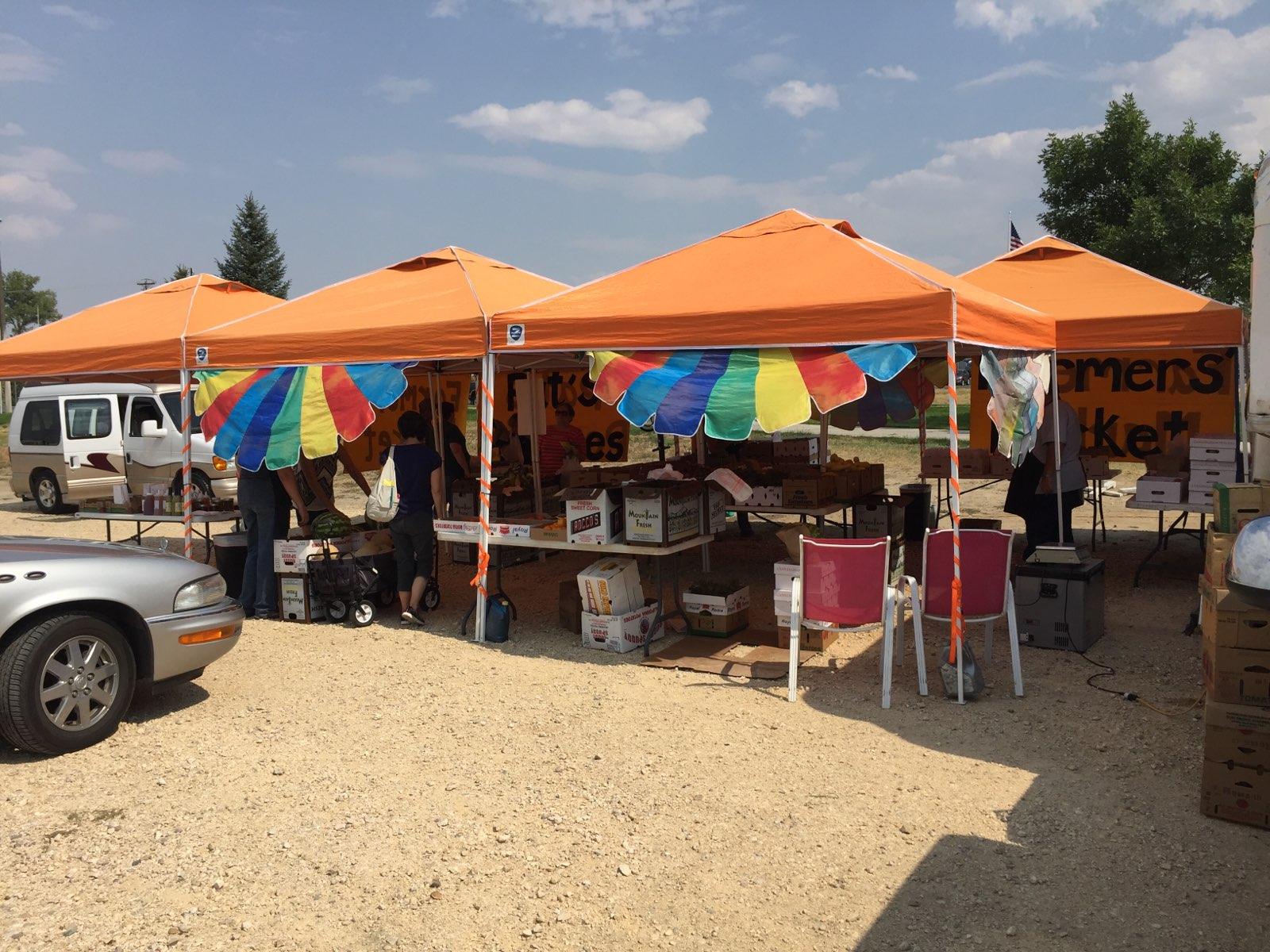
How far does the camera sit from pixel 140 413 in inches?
640

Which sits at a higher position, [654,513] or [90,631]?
[654,513]

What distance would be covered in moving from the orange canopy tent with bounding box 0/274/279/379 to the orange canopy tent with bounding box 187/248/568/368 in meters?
0.64

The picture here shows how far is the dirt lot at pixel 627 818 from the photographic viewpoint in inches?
141

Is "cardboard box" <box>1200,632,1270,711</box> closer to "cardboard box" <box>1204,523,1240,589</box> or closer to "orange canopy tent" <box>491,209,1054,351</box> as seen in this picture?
"cardboard box" <box>1204,523,1240,589</box>

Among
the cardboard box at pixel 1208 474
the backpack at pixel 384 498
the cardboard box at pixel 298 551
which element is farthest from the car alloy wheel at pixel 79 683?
the cardboard box at pixel 1208 474

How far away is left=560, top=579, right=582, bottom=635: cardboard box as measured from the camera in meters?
7.85

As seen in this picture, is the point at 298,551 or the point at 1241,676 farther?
the point at 298,551

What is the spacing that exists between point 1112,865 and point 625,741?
94.6 inches

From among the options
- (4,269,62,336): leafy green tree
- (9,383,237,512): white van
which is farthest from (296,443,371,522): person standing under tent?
(4,269,62,336): leafy green tree

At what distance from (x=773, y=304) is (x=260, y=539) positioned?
4704 millimetres

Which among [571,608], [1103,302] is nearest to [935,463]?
[1103,302]

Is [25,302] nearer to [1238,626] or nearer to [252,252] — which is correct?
[252,252]

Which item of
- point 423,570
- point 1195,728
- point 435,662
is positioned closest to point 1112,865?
point 1195,728

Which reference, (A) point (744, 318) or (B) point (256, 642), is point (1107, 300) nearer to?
(A) point (744, 318)
